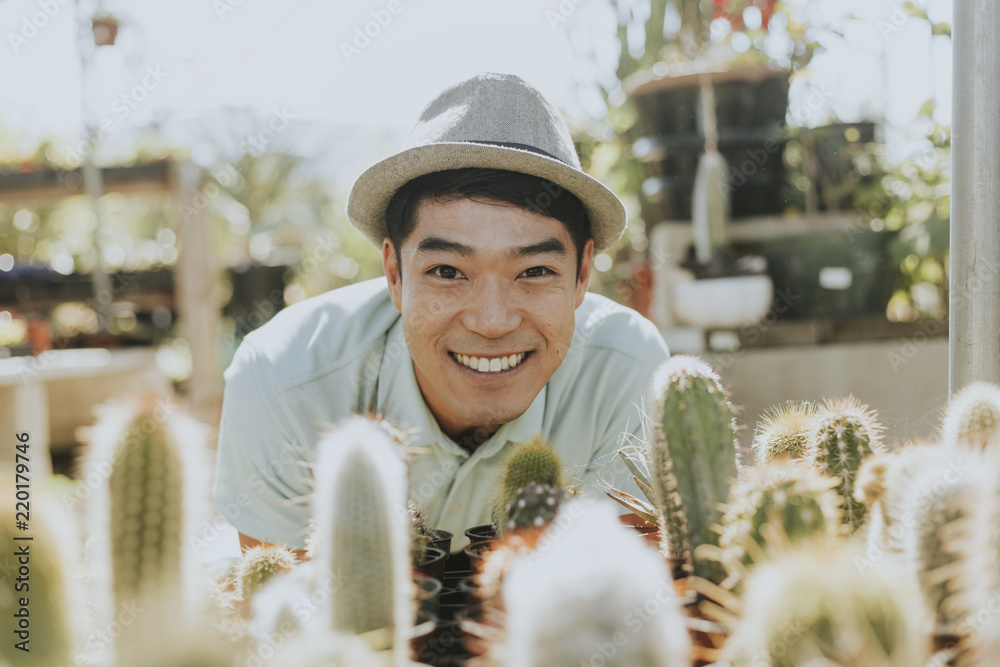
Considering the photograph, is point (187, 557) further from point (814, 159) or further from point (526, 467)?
point (814, 159)

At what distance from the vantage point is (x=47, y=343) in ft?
15.9

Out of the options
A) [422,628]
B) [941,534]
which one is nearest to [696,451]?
[941,534]

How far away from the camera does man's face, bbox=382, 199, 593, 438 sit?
1567 millimetres

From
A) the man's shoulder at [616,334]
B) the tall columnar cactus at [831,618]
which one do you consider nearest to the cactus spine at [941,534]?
the tall columnar cactus at [831,618]

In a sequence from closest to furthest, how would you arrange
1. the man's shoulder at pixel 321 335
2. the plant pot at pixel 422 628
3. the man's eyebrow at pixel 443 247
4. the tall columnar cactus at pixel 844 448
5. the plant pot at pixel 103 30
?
the plant pot at pixel 422 628, the tall columnar cactus at pixel 844 448, the man's eyebrow at pixel 443 247, the man's shoulder at pixel 321 335, the plant pot at pixel 103 30

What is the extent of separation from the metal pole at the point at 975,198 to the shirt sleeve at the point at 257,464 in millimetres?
1605

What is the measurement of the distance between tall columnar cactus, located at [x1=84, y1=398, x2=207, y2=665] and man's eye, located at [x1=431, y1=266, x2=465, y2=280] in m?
1.02

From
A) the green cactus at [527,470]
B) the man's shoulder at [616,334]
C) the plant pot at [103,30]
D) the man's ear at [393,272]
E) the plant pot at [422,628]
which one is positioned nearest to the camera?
the plant pot at [422,628]

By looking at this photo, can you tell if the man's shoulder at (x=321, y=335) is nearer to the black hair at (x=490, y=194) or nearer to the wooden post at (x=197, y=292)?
the black hair at (x=490, y=194)

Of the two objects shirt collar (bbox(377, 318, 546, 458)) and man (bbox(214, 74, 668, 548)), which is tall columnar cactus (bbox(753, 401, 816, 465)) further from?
shirt collar (bbox(377, 318, 546, 458))

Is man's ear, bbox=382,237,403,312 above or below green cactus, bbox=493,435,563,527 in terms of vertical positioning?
above

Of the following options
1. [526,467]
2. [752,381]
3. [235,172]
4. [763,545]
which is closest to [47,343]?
[752,381]

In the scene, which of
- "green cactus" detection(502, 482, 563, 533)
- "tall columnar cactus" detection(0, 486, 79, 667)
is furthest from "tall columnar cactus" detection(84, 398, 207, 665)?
"green cactus" detection(502, 482, 563, 533)

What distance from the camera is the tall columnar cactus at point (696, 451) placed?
81 cm
